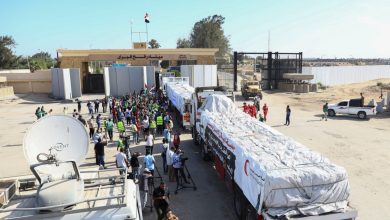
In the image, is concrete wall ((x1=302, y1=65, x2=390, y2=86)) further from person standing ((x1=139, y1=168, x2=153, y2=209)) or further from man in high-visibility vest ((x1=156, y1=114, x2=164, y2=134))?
person standing ((x1=139, y1=168, x2=153, y2=209))

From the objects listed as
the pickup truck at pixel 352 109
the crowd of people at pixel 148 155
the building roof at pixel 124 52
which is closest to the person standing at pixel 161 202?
the crowd of people at pixel 148 155

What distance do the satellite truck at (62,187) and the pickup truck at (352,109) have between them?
25394mm

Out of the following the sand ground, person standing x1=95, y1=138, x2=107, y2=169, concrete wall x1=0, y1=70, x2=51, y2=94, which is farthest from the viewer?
concrete wall x1=0, y1=70, x2=51, y2=94

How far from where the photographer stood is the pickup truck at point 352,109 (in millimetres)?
27062

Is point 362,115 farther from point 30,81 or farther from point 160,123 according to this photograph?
point 30,81

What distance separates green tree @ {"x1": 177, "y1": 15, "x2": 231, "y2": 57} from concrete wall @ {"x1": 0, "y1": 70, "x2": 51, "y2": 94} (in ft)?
210

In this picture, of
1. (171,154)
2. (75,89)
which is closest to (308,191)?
(171,154)

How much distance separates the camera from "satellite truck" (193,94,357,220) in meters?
7.69

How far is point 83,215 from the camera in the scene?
214 inches

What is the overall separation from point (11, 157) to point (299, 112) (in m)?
24.3

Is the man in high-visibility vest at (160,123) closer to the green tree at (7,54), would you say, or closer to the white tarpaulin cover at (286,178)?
the white tarpaulin cover at (286,178)

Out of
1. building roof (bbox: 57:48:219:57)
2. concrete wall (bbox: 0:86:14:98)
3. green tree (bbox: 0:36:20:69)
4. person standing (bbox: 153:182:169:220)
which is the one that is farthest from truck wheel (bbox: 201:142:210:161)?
green tree (bbox: 0:36:20:69)

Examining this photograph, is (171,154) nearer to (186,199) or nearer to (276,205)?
(186,199)

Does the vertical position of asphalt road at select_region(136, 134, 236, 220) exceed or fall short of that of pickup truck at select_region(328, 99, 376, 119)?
it falls short
